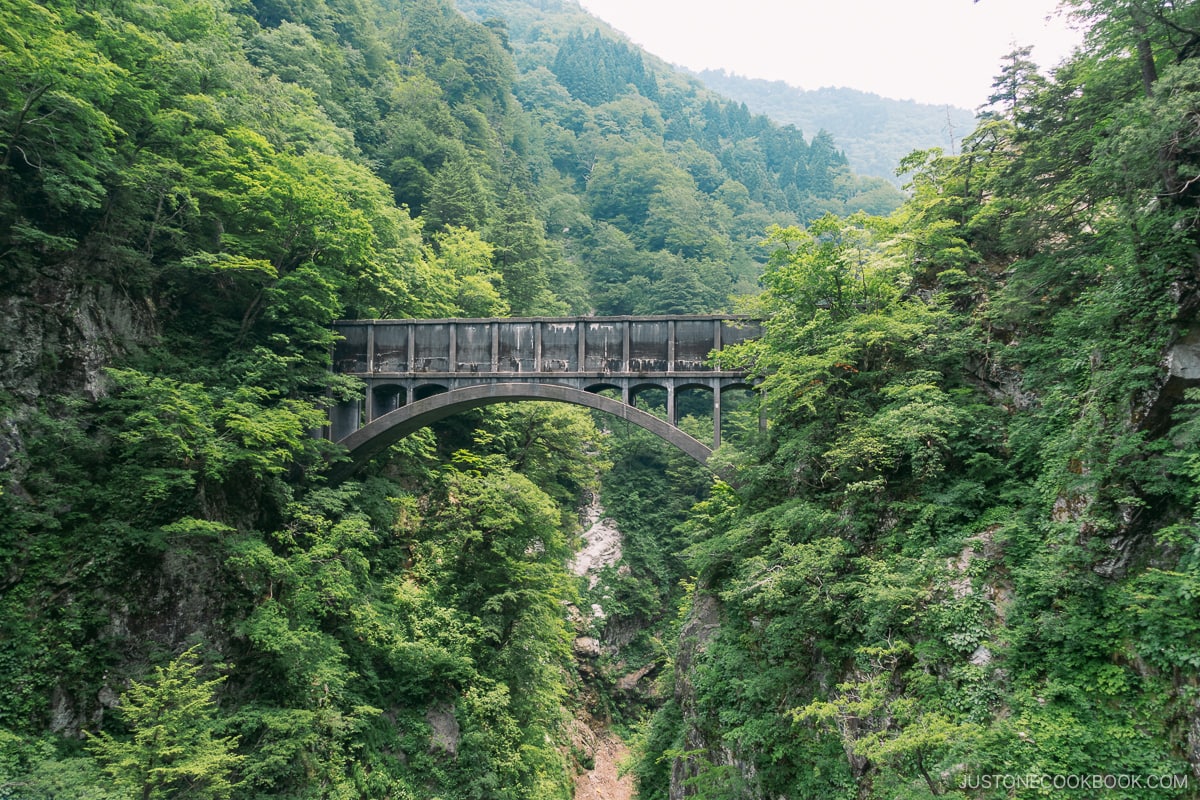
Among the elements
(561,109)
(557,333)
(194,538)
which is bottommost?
(194,538)

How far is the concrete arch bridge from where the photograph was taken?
20.2 metres

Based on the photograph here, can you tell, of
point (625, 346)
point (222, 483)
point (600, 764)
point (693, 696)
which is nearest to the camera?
point (693, 696)

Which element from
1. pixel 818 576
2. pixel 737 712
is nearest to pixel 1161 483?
pixel 818 576

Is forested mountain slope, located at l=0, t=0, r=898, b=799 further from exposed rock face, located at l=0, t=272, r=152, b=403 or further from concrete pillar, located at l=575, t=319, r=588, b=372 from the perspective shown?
concrete pillar, located at l=575, t=319, r=588, b=372

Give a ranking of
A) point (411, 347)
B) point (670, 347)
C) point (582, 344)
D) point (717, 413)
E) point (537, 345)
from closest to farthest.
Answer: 1. point (717, 413)
2. point (670, 347)
3. point (582, 344)
4. point (537, 345)
5. point (411, 347)

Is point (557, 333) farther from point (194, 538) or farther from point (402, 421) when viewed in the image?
point (194, 538)

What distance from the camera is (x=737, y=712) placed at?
1216 centimetres

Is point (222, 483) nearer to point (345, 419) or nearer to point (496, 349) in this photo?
point (345, 419)

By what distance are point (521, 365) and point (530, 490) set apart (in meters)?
4.22

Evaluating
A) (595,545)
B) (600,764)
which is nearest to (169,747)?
(600,764)

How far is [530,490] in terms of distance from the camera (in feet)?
64.7

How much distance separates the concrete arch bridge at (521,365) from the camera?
66.3ft

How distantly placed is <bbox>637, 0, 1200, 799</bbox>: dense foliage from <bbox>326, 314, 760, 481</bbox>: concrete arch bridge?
4.11m

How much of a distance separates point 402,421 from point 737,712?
13.3 meters
